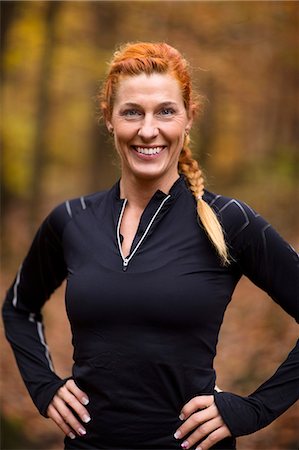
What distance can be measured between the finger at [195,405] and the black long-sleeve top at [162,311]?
3 centimetres

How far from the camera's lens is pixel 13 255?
11.7 m

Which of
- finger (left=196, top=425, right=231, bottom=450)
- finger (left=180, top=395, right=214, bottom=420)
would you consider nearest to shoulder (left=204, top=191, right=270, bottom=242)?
finger (left=180, top=395, right=214, bottom=420)

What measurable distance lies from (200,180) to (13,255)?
9255 mm

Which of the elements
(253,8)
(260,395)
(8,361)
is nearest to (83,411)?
(260,395)

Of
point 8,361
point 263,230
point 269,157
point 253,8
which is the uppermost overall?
point 253,8

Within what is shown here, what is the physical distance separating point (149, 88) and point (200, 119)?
15.5 feet

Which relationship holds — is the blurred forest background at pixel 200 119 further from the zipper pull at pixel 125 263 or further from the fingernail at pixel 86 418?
the fingernail at pixel 86 418

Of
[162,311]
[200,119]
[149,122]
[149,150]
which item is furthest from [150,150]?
[200,119]

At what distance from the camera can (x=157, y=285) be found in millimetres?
2471

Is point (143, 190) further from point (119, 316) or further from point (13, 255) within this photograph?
point (13, 255)

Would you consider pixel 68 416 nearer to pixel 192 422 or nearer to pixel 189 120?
pixel 192 422

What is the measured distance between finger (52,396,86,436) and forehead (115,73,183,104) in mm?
1279

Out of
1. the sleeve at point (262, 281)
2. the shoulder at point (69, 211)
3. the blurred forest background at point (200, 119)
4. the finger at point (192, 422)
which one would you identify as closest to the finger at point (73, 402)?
the finger at point (192, 422)

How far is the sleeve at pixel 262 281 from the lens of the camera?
102 inches
